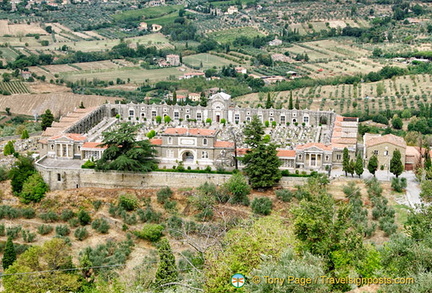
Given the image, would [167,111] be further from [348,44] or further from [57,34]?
[57,34]

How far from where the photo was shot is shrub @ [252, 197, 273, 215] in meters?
46.4

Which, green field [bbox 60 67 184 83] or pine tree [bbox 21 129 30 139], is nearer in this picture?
pine tree [bbox 21 129 30 139]

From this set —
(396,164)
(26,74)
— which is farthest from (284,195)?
(26,74)

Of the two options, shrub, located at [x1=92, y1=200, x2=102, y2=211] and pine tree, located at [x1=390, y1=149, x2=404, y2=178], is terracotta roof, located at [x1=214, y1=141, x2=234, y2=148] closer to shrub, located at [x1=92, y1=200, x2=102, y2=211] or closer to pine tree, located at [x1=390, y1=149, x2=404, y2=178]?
shrub, located at [x1=92, y1=200, x2=102, y2=211]

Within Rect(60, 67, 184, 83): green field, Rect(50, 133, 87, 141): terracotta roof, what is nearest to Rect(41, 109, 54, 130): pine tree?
Rect(50, 133, 87, 141): terracotta roof

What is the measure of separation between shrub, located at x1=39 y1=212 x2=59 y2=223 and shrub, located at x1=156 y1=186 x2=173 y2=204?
770 cm

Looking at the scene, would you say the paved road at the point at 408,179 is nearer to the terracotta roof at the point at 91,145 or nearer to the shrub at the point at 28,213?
the terracotta roof at the point at 91,145

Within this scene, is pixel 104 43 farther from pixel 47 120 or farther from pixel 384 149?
pixel 384 149

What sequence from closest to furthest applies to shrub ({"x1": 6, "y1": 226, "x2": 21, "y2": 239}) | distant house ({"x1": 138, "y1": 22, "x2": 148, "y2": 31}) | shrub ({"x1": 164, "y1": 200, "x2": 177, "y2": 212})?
shrub ({"x1": 6, "y1": 226, "x2": 21, "y2": 239}), shrub ({"x1": 164, "y1": 200, "x2": 177, "y2": 212}), distant house ({"x1": 138, "y1": 22, "x2": 148, "y2": 31})

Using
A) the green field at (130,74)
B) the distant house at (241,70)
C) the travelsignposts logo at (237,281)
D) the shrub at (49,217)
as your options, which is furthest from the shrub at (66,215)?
the distant house at (241,70)

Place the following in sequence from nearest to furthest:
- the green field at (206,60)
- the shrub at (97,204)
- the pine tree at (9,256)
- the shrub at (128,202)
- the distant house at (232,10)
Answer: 1. the pine tree at (9,256)
2. the shrub at (128,202)
3. the shrub at (97,204)
4. the green field at (206,60)
5. the distant house at (232,10)

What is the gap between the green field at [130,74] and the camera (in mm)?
104750

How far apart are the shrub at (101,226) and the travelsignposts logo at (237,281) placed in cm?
2203

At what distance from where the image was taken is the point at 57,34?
137375mm
